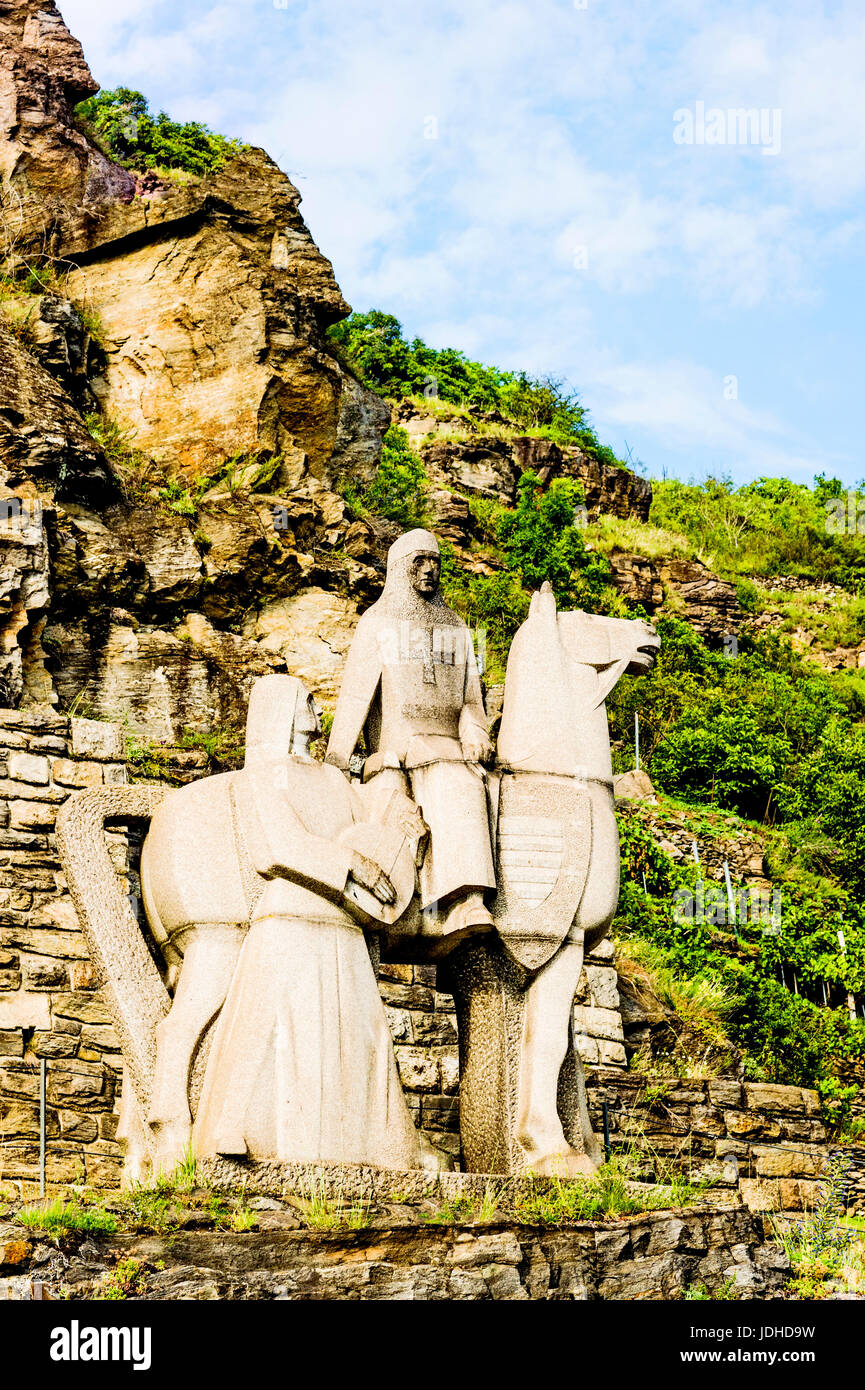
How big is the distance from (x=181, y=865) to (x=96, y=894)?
0.42m

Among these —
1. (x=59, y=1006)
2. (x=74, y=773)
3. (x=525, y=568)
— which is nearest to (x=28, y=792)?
(x=74, y=773)

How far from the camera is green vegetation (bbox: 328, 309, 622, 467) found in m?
40.9

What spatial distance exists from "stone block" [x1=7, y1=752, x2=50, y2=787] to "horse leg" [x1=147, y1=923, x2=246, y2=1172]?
252cm

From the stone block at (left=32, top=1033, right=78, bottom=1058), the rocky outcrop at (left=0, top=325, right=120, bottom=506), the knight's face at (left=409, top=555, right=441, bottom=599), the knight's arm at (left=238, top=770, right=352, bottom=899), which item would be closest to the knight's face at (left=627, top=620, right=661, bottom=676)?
the knight's face at (left=409, top=555, right=441, bottom=599)

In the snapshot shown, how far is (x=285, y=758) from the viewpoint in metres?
7.77

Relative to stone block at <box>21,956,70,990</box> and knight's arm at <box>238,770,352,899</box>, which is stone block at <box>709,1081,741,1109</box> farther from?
knight's arm at <box>238,770,352,899</box>

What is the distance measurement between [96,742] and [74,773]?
24cm

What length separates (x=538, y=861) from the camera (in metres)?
8.03

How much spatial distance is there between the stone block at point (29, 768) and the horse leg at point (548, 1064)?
333 cm

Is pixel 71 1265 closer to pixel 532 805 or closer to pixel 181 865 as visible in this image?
pixel 181 865

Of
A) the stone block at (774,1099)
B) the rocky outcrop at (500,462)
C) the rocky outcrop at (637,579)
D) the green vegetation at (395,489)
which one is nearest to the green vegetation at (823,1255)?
the stone block at (774,1099)

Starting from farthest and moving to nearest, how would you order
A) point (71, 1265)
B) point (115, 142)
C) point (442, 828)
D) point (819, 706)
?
point (819, 706) → point (115, 142) → point (442, 828) → point (71, 1265)

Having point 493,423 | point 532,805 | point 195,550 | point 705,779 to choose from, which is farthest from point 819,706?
point 532,805
